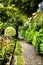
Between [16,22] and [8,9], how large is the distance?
9.02 feet

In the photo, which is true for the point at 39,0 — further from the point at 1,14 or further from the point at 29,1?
the point at 1,14

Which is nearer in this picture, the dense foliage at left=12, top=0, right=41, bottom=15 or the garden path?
the garden path

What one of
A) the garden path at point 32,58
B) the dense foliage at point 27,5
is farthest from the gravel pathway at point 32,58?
the dense foliage at point 27,5

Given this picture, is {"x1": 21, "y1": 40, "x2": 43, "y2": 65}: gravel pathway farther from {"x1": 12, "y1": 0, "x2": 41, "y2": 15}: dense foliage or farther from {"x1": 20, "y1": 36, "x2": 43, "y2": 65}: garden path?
{"x1": 12, "y1": 0, "x2": 41, "y2": 15}: dense foliage

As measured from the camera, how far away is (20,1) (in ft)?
95.3

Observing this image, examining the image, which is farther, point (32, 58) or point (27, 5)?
point (27, 5)

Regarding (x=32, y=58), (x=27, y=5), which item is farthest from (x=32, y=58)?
(x=27, y=5)

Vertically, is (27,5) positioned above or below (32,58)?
above

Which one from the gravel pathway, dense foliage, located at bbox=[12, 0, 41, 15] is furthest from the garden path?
dense foliage, located at bbox=[12, 0, 41, 15]

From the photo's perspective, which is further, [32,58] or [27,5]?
[27,5]

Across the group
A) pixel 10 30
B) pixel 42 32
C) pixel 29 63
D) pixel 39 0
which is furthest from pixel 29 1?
pixel 29 63

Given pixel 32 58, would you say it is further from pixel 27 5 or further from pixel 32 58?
pixel 27 5

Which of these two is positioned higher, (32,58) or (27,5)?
(27,5)

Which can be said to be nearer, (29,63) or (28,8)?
(29,63)
